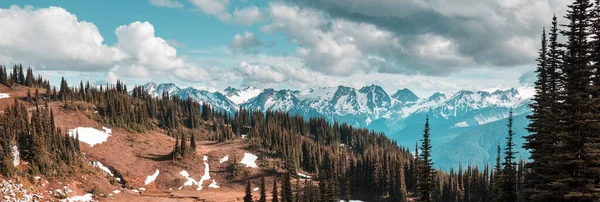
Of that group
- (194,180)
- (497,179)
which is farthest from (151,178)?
(497,179)

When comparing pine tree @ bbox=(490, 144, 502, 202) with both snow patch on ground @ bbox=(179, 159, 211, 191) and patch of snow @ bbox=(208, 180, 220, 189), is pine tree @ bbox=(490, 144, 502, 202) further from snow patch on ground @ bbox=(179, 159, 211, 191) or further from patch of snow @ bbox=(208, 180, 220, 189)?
snow patch on ground @ bbox=(179, 159, 211, 191)

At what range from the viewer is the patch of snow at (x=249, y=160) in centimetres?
15212

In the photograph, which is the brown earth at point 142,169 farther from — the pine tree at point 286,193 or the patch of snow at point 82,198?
the pine tree at point 286,193

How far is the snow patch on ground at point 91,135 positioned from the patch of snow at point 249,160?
54.3 meters

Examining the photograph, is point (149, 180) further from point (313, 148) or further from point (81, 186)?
point (313, 148)

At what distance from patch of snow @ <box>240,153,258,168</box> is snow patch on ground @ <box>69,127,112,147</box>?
2138 inches

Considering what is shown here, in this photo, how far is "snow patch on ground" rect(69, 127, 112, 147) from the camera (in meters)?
134

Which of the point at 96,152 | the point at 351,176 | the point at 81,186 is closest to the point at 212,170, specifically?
the point at 96,152

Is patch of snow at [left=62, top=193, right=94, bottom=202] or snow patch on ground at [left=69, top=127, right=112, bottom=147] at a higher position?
snow patch on ground at [left=69, top=127, right=112, bottom=147]

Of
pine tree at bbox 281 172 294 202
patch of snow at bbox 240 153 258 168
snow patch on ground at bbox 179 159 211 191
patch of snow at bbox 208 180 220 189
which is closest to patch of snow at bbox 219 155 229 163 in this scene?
patch of snow at bbox 240 153 258 168

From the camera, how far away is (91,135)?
140 meters

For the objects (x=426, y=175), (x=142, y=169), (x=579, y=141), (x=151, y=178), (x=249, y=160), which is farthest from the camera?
(x=249, y=160)

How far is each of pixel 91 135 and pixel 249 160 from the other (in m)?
61.1

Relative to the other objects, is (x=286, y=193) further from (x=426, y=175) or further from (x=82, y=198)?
(x=82, y=198)
